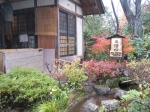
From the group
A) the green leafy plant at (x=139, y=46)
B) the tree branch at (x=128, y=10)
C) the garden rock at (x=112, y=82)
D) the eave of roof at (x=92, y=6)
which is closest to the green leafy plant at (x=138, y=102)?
the garden rock at (x=112, y=82)

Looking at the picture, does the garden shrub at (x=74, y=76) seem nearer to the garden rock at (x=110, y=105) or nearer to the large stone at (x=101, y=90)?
the garden rock at (x=110, y=105)

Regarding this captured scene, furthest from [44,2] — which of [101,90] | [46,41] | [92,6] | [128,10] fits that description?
[128,10]

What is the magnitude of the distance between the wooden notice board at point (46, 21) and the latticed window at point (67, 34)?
24.7 inches

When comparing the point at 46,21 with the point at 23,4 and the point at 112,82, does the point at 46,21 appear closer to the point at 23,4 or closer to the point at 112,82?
the point at 23,4

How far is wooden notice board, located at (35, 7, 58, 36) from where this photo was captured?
8180 mm

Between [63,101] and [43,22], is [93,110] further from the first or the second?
[43,22]

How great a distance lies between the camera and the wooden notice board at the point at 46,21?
26.8 ft

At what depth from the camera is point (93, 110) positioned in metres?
5.60

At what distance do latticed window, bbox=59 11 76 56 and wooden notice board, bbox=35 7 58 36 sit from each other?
63cm

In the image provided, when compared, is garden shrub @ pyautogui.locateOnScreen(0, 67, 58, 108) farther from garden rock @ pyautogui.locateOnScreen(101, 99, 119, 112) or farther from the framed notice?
the framed notice

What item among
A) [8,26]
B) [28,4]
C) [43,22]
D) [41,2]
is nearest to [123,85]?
[43,22]

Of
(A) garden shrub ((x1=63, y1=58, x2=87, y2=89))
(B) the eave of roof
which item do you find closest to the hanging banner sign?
(A) garden shrub ((x1=63, y1=58, x2=87, y2=89))

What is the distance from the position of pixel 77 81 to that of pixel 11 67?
2.53 meters

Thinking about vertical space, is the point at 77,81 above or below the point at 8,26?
below
